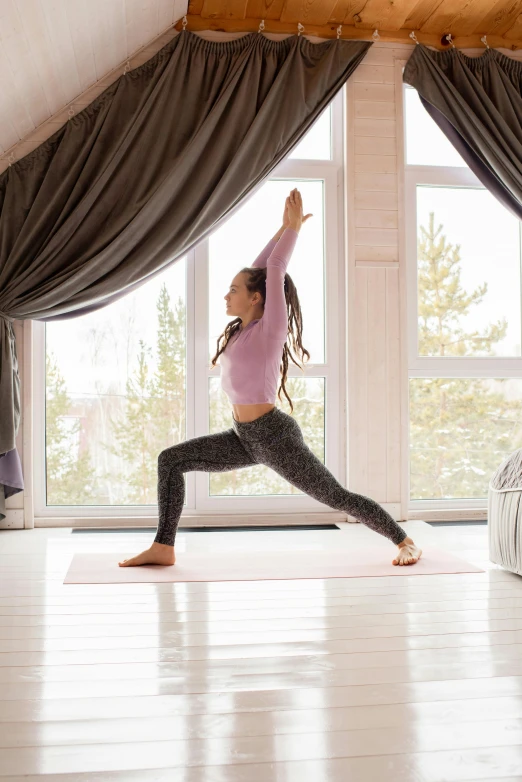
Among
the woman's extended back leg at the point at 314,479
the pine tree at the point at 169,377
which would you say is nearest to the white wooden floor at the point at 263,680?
the woman's extended back leg at the point at 314,479

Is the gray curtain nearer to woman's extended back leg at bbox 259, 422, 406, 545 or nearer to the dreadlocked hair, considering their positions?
the dreadlocked hair

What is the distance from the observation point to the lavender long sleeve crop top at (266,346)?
2.73 m

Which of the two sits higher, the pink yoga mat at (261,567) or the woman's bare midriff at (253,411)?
the woman's bare midriff at (253,411)

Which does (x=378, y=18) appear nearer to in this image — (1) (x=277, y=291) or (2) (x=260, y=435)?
(1) (x=277, y=291)

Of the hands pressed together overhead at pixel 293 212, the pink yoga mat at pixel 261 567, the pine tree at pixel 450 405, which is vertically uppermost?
the hands pressed together overhead at pixel 293 212

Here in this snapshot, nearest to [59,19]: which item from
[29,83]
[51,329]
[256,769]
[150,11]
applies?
[29,83]

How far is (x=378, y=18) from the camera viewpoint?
3.76m

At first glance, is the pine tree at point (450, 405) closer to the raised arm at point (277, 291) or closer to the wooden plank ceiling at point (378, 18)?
the wooden plank ceiling at point (378, 18)

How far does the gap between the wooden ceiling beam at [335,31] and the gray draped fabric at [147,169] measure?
0.10 metres

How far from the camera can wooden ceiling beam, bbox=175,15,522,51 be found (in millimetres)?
3734

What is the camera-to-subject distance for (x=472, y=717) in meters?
1.47

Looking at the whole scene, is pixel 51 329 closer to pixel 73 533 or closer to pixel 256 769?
pixel 73 533

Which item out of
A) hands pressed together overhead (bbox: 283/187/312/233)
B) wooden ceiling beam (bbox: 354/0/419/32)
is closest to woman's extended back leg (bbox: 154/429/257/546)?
hands pressed together overhead (bbox: 283/187/312/233)

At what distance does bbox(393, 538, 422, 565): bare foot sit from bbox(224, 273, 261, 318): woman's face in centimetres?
112
